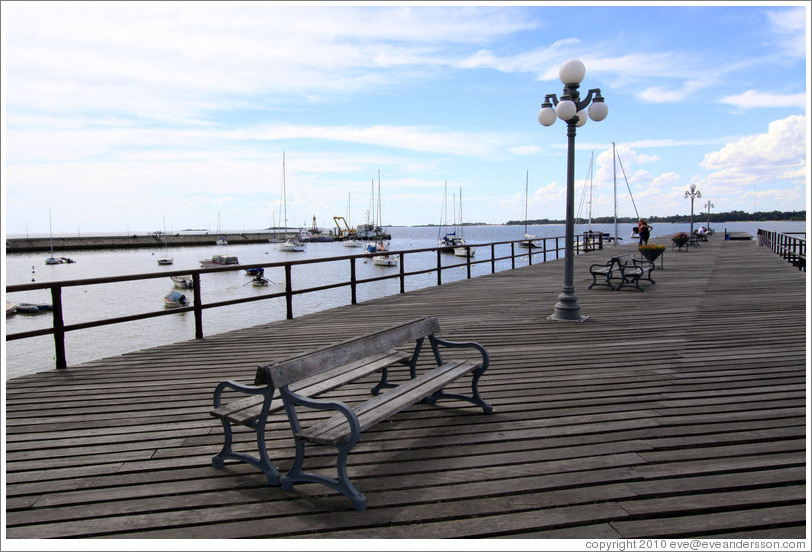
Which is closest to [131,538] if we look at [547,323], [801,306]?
[547,323]

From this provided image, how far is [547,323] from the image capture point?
7672mm

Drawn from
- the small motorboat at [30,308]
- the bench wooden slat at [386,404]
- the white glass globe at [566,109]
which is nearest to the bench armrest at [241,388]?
the bench wooden slat at [386,404]

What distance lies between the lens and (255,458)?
10.4 feet

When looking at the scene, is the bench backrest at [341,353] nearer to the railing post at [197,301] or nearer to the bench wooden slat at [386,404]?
the bench wooden slat at [386,404]

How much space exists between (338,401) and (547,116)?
6917 mm

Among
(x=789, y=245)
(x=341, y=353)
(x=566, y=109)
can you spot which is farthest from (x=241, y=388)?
(x=789, y=245)

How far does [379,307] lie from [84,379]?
17.1ft

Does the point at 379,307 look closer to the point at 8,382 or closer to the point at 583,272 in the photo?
the point at 8,382

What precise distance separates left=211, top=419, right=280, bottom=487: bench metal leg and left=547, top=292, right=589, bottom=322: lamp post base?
5709 millimetres

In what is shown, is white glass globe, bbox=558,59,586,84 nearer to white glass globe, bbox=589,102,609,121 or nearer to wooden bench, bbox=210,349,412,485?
white glass globe, bbox=589,102,609,121

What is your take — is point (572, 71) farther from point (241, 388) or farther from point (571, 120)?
point (241, 388)

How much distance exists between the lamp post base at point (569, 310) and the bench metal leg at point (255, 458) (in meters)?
5.71

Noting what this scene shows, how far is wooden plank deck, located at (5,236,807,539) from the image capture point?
2.58 meters

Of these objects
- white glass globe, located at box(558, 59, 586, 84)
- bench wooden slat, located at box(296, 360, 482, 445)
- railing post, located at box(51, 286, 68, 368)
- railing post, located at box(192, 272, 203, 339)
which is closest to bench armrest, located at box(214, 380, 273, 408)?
bench wooden slat, located at box(296, 360, 482, 445)
